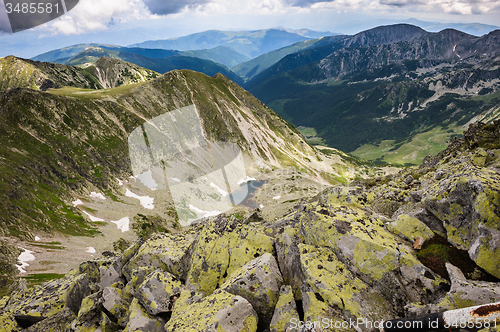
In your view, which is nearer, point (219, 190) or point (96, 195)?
point (96, 195)

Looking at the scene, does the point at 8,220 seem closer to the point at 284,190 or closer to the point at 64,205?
the point at 64,205

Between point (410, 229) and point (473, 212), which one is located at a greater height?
point (473, 212)

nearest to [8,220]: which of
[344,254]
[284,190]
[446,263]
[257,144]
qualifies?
[344,254]

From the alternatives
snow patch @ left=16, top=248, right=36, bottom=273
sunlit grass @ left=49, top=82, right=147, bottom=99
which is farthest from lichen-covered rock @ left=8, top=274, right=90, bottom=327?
sunlit grass @ left=49, top=82, right=147, bottom=99

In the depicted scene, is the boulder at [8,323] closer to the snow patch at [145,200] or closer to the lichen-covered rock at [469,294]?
the lichen-covered rock at [469,294]

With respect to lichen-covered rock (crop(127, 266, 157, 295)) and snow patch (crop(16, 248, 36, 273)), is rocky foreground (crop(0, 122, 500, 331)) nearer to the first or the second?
lichen-covered rock (crop(127, 266, 157, 295))

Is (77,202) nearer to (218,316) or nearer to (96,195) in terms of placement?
(96,195)

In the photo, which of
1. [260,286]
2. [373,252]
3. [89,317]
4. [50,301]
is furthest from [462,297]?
[50,301]
